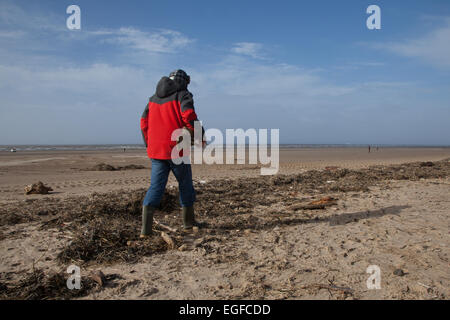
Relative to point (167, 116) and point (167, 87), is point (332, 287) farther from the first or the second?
point (167, 87)

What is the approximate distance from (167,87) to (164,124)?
1.56ft

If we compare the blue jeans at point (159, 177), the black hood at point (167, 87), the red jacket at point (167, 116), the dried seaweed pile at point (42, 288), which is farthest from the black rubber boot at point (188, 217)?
the dried seaweed pile at point (42, 288)

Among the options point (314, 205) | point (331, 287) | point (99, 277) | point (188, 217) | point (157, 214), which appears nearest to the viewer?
point (331, 287)

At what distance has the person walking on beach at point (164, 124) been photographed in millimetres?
3752

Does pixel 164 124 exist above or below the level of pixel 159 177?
above

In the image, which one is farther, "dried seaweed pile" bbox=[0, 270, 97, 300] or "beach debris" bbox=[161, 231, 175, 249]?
"beach debris" bbox=[161, 231, 175, 249]

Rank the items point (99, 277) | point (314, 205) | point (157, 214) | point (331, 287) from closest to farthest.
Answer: point (331, 287) < point (99, 277) < point (157, 214) < point (314, 205)

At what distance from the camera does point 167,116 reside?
3770 millimetres

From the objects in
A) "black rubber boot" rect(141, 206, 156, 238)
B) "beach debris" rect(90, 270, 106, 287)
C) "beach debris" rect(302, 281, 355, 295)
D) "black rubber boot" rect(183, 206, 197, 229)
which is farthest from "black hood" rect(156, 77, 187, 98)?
"beach debris" rect(302, 281, 355, 295)

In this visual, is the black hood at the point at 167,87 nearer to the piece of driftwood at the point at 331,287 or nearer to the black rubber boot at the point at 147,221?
the black rubber boot at the point at 147,221

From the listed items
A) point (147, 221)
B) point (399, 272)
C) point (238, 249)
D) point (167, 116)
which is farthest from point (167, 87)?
point (399, 272)

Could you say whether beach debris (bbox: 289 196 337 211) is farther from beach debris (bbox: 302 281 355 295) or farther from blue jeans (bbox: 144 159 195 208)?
beach debris (bbox: 302 281 355 295)

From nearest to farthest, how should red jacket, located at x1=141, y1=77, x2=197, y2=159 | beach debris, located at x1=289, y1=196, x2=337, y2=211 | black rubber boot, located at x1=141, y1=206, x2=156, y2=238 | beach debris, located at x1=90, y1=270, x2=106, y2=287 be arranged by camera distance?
beach debris, located at x1=90, y1=270, x2=106, y2=287
red jacket, located at x1=141, y1=77, x2=197, y2=159
black rubber boot, located at x1=141, y1=206, x2=156, y2=238
beach debris, located at x1=289, y1=196, x2=337, y2=211

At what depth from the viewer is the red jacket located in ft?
12.2
